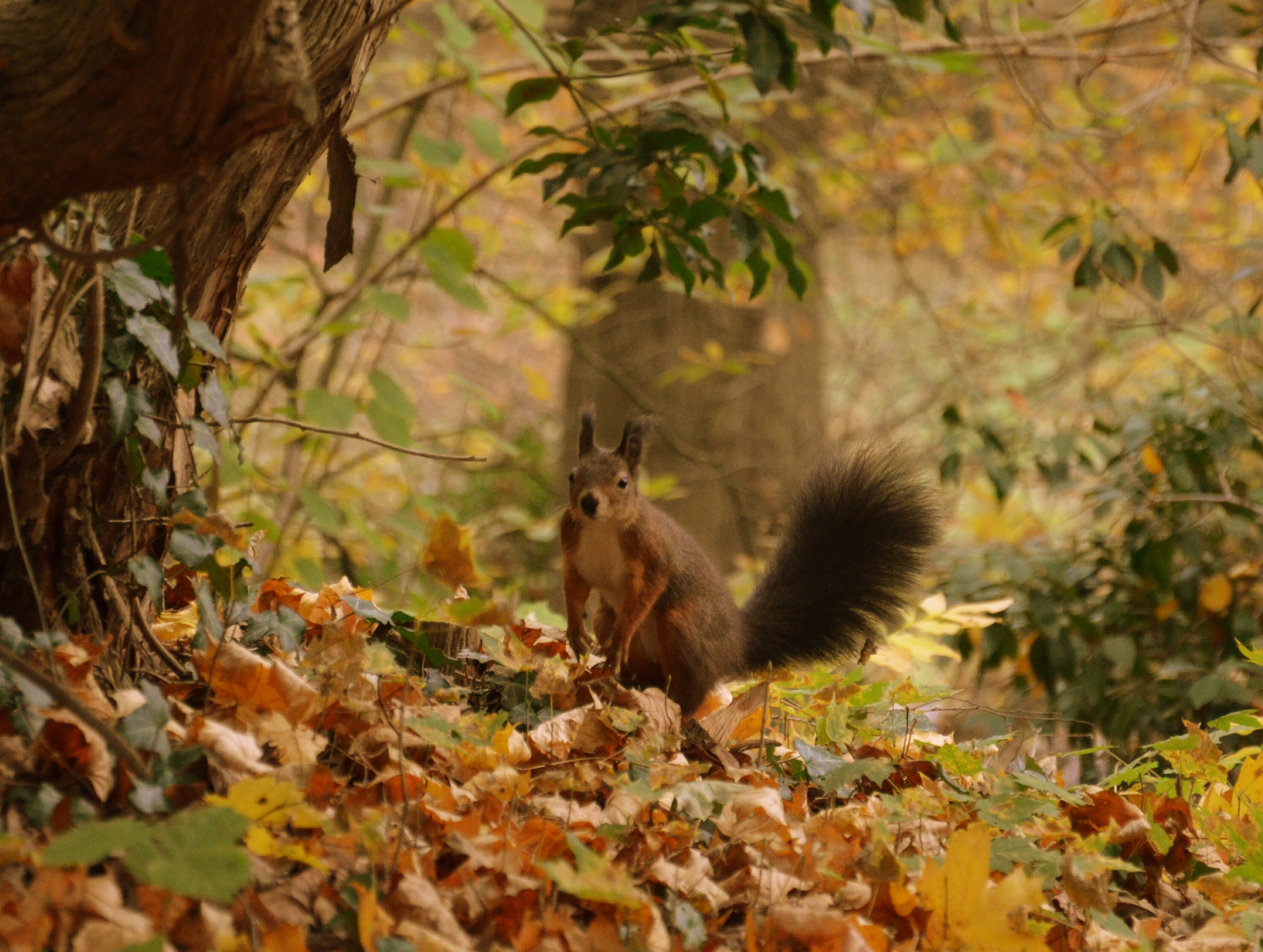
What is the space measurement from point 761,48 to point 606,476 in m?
0.93

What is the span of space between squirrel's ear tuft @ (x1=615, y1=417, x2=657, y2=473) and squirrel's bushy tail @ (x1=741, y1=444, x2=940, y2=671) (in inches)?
16.4

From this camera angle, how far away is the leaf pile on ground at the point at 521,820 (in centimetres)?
121

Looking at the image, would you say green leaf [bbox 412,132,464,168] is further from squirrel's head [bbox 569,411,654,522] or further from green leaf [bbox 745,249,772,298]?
green leaf [bbox 745,249,772,298]

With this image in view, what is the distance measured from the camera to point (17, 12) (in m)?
1.19

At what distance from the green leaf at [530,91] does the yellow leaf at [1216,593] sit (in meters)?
2.47

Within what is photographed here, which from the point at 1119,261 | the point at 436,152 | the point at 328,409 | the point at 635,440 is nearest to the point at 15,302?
the point at 635,440

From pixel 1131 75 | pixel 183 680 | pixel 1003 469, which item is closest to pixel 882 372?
pixel 1131 75

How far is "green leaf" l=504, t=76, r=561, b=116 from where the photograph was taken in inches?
88.6

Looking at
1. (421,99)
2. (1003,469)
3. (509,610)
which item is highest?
(421,99)

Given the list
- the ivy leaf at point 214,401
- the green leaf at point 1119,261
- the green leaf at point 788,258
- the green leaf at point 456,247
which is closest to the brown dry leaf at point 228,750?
the ivy leaf at point 214,401

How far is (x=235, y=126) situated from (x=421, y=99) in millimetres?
3022

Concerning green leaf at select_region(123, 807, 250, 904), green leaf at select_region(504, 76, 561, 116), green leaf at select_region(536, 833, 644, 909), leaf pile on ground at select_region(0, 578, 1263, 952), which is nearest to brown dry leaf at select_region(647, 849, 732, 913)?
leaf pile on ground at select_region(0, 578, 1263, 952)

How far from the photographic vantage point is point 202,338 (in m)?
1.61

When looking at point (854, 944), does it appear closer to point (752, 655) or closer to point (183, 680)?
point (183, 680)
